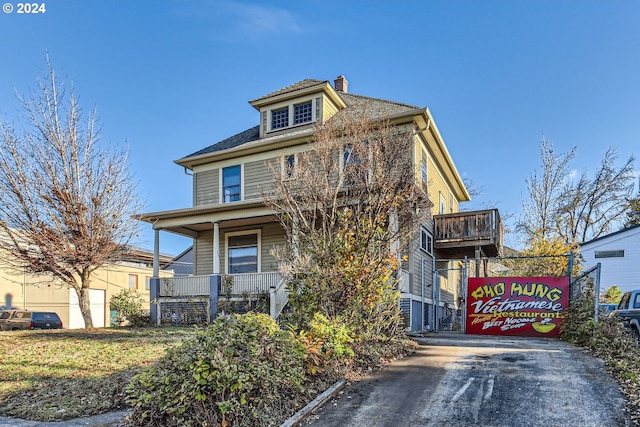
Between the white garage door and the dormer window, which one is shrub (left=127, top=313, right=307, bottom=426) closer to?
the dormer window

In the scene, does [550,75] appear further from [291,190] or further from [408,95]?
[291,190]

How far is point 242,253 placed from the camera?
58.0 ft

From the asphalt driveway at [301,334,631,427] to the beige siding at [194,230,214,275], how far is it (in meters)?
11.7

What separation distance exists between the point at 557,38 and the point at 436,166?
23.9 feet

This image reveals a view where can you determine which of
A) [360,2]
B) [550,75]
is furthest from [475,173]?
[360,2]

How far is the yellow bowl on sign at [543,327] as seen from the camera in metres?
12.5

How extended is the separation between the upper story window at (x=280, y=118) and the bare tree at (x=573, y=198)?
18.3m


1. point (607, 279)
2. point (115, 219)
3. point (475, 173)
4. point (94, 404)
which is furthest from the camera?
point (475, 173)

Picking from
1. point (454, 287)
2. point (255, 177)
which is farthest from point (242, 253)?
point (454, 287)

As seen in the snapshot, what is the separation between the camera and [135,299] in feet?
57.3

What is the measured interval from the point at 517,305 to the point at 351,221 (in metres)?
7.30

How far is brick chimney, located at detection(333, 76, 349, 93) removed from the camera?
20.7m

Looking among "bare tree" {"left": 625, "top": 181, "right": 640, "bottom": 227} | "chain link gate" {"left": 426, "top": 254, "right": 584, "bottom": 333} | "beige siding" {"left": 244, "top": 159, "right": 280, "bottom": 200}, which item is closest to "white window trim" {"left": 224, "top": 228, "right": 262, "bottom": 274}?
"beige siding" {"left": 244, "top": 159, "right": 280, "bottom": 200}

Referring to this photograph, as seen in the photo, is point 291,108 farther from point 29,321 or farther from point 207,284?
point 29,321
